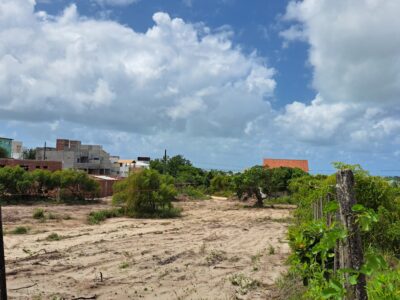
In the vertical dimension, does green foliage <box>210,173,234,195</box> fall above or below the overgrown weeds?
above

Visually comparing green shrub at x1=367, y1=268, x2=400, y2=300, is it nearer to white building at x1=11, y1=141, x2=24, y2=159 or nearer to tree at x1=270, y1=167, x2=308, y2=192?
tree at x1=270, y1=167, x2=308, y2=192

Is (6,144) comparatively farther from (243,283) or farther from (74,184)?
(243,283)

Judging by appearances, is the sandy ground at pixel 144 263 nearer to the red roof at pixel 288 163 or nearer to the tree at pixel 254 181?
the tree at pixel 254 181

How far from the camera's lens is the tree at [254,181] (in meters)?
32.7

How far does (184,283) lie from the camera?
28.2 feet

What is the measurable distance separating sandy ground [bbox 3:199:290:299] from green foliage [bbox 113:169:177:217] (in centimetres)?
643

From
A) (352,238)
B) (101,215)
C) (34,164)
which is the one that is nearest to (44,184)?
(101,215)

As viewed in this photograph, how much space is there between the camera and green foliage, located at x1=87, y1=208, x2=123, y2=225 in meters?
21.5

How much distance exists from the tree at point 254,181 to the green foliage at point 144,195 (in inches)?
306

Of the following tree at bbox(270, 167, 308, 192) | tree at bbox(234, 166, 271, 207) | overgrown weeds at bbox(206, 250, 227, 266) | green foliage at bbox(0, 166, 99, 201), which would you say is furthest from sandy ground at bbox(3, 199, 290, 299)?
tree at bbox(270, 167, 308, 192)

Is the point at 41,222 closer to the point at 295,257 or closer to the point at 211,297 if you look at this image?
the point at 211,297

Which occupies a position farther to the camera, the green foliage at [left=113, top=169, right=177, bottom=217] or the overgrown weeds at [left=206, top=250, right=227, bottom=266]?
the green foliage at [left=113, top=169, right=177, bottom=217]

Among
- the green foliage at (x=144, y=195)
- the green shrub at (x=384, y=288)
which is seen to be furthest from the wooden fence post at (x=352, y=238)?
the green foliage at (x=144, y=195)

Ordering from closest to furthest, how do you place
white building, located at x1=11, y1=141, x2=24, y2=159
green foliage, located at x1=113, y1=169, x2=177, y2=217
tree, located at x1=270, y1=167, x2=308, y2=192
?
1. green foliage, located at x1=113, y1=169, x2=177, y2=217
2. tree, located at x1=270, y1=167, x2=308, y2=192
3. white building, located at x1=11, y1=141, x2=24, y2=159
